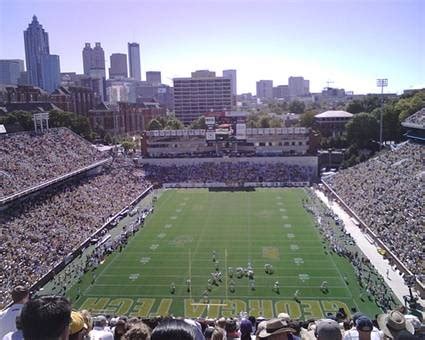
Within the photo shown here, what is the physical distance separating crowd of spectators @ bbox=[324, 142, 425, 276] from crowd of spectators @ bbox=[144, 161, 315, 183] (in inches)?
183

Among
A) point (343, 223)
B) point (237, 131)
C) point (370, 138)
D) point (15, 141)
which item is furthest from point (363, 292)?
point (370, 138)

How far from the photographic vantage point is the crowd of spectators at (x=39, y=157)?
3174cm

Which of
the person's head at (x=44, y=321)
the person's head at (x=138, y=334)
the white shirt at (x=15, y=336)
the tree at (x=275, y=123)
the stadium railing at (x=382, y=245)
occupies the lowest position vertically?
the stadium railing at (x=382, y=245)

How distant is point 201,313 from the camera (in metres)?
20.6

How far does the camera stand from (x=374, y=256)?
26.8 m

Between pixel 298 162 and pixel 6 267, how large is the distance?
36.5 metres

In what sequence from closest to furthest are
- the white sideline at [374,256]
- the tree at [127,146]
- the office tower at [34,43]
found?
the white sideline at [374,256] → the tree at [127,146] → the office tower at [34,43]

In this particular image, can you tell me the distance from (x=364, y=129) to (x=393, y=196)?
26.3m

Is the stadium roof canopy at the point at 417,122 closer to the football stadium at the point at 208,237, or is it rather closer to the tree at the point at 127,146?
the football stadium at the point at 208,237

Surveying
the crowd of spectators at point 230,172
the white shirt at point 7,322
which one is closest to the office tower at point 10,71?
the crowd of spectators at point 230,172

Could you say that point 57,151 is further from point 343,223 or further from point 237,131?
point 343,223

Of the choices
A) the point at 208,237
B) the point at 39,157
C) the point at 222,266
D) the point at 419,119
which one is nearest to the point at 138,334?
the point at 222,266

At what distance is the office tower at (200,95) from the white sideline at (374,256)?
8034cm

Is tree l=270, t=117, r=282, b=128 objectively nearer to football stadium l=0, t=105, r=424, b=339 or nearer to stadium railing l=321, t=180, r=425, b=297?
football stadium l=0, t=105, r=424, b=339
